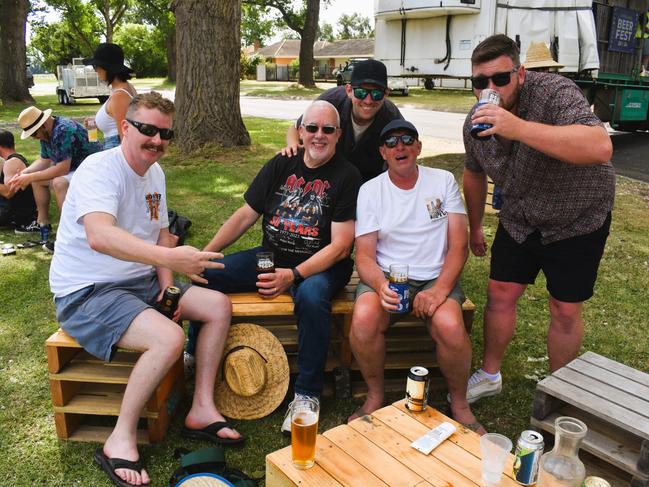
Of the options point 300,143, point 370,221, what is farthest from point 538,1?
point 370,221

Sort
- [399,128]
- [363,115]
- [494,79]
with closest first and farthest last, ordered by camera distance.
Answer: [494,79]
[399,128]
[363,115]

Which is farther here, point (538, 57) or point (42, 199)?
point (538, 57)

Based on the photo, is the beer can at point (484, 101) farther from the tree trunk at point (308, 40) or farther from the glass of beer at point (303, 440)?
the tree trunk at point (308, 40)

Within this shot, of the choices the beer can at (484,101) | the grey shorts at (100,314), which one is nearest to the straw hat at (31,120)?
the grey shorts at (100,314)

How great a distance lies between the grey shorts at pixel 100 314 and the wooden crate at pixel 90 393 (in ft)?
0.34

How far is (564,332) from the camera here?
307 centimetres

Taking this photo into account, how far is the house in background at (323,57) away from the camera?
174 ft

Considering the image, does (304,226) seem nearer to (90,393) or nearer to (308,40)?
(90,393)

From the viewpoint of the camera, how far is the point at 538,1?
26.6 ft

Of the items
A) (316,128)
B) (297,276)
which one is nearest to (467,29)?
(316,128)

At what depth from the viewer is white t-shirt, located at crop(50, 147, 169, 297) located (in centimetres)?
282

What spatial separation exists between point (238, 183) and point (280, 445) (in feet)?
18.6

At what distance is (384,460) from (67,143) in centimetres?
465

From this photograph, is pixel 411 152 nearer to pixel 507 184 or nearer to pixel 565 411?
pixel 507 184
